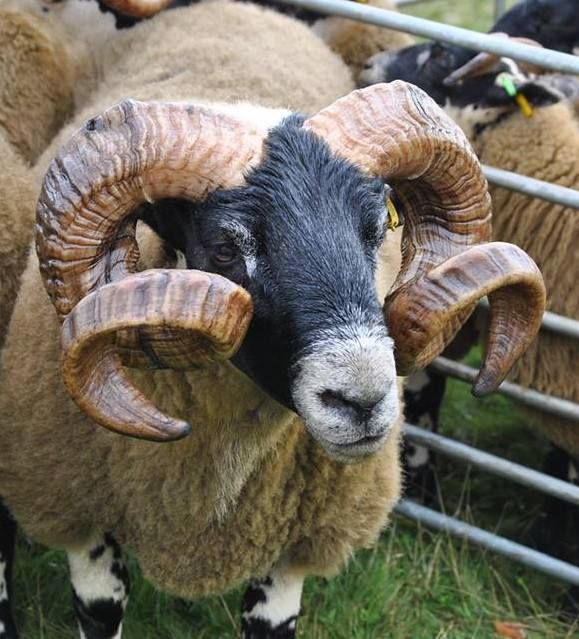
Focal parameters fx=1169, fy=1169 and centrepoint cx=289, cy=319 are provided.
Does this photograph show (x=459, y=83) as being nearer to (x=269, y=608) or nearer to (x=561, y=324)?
(x=561, y=324)

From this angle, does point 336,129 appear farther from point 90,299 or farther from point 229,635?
point 229,635

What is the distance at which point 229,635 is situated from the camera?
4.12 meters

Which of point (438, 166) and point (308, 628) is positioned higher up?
point (438, 166)

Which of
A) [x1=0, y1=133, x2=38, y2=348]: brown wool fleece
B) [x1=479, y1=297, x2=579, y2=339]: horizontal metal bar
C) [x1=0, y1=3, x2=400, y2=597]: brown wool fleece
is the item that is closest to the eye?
[x1=0, y1=3, x2=400, y2=597]: brown wool fleece

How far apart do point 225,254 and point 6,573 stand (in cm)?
181

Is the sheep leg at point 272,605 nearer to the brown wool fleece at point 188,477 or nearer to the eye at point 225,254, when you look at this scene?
the brown wool fleece at point 188,477

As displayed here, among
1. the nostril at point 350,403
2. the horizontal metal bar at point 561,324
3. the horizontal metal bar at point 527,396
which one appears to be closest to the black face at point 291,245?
the nostril at point 350,403

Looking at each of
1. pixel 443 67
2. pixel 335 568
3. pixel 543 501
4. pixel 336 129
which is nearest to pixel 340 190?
pixel 336 129

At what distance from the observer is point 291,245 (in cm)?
269

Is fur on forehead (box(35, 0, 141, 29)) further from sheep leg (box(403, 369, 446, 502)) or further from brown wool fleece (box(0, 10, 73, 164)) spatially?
sheep leg (box(403, 369, 446, 502))

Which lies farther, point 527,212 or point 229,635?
point 527,212

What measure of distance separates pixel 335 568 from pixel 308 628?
0.64 metres

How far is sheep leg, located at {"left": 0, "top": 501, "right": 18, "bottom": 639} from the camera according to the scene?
3955mm

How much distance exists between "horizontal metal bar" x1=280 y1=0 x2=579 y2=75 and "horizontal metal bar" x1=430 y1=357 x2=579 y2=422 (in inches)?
45.6
